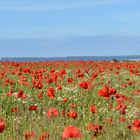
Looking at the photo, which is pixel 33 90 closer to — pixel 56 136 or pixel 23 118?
pixel 23 118

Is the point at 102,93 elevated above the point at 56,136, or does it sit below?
above

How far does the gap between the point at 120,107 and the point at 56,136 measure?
1.21 meters

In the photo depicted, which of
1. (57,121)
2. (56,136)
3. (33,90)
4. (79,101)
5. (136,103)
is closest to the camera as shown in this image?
(56,136)

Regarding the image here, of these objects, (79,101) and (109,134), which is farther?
(79,101)

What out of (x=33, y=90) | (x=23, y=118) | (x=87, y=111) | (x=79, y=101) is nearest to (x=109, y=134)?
(x=23, y=118)

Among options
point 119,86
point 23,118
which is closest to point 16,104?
point 23,118

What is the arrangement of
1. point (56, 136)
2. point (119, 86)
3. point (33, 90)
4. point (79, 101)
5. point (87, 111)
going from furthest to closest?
point (119, 86) < point (33, 90) < point (79, 101) < point (87, 111) < point (56, 136)

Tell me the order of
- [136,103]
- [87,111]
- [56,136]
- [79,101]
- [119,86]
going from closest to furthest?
[56,136], [87,111], [136,103], [79,101], [119,86]

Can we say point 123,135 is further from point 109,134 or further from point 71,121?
point 71,121

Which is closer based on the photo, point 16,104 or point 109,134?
point 109,134

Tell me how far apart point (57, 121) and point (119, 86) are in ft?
24.1

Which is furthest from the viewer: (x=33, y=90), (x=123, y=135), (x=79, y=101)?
(x=33, y=90)

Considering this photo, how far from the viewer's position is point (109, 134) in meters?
7.45

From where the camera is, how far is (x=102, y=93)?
7.75 metres
